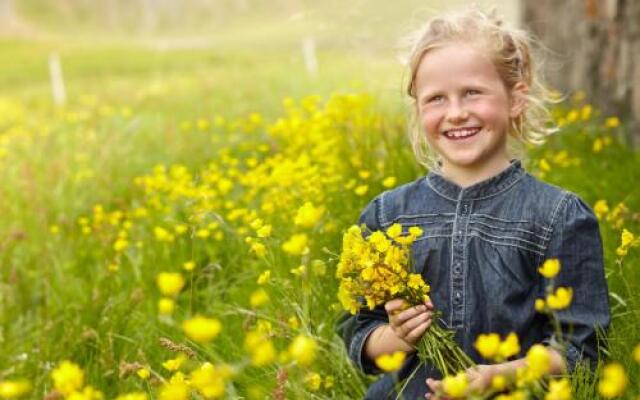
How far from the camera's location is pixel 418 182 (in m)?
2.25

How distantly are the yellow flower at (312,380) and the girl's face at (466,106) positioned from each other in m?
0.60

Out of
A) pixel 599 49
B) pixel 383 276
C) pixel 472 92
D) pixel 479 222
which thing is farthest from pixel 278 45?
pixel 383 276

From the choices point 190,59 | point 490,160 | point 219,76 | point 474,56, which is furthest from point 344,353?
point 190,59

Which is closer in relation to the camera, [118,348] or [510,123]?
[510,123]

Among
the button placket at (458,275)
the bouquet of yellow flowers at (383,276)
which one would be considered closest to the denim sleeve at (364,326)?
the button placket at (458,275)

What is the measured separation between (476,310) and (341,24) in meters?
→ 2.04

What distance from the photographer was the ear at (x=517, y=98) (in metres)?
2.22

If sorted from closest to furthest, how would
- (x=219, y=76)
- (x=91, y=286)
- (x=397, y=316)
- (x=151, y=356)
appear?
(x=397, y=316) → (x=151, y=356) → (x=91, y=286) → (x=219, y=76)

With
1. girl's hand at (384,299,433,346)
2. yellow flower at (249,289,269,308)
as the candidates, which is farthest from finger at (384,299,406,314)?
yellow flower at (249,289,269,308)

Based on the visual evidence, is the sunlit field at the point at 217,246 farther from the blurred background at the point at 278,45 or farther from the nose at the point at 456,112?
the nose at the point at 456,112

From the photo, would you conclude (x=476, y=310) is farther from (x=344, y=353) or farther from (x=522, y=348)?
(x=344, y=353)

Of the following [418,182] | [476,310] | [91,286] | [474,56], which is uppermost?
[474,56]

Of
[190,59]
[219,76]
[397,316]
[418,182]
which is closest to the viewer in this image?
[397,316]

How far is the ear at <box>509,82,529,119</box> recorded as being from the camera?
2219 mm
